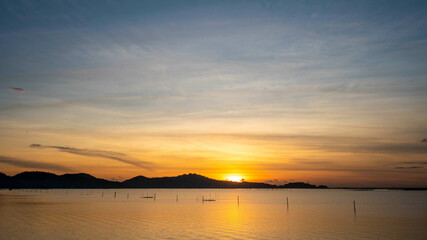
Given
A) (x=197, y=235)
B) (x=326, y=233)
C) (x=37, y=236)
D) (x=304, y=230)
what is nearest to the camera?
(x=37, y=236)

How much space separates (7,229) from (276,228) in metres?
42.6

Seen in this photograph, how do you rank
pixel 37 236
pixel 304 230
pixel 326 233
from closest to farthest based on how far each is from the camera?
pixel 37 236 < pixel 326 233 < pixel 304 230

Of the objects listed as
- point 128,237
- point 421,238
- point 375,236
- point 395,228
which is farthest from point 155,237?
point 395,228

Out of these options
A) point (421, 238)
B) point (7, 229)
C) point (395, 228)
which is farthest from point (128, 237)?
point (395, 228)

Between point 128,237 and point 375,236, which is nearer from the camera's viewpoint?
point 128,237

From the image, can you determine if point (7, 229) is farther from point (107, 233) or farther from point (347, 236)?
point (347, 236)

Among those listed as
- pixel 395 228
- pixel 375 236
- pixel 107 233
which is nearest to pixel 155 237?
pixel 107 233

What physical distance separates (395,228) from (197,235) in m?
35.9

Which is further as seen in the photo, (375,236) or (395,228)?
(395,228)

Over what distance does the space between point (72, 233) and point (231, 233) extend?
23204 millimetres

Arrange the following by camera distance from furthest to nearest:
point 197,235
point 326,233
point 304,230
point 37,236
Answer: point 304,230, point 326,233, point 197,235, point 37,236

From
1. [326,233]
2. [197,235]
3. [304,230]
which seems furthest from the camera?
[304,230]

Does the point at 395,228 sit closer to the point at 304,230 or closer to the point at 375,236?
the point at 375,236

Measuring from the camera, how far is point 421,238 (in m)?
52.5
